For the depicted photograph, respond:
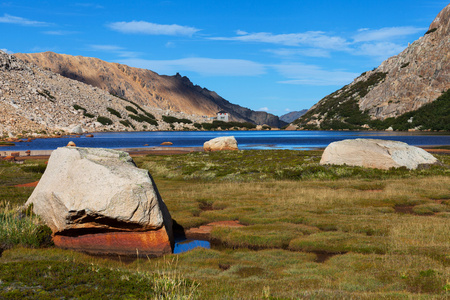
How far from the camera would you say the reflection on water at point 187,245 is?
62.0ft

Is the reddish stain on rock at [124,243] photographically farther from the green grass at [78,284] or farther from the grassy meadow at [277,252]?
the green grass at [78,284]

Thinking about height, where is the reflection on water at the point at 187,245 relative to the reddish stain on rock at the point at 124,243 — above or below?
below

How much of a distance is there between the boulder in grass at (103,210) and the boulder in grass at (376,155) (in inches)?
1250

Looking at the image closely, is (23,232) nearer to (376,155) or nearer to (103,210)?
(103,210)

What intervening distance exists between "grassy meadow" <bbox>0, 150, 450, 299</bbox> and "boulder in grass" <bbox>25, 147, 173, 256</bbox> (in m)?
1.14

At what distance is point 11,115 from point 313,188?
153975 millimetres

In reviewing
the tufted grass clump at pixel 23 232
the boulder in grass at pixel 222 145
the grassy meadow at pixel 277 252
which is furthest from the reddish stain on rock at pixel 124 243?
the boulder in grass at pixel 222 145

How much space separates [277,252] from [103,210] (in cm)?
814

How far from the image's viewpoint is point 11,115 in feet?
507

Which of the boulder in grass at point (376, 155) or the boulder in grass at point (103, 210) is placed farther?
the boulder in grass at point (376, 155)

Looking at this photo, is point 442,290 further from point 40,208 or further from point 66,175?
Answer: point 40,208

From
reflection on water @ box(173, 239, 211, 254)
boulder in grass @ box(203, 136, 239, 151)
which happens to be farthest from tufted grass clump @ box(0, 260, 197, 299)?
boulder in grass @ box(203, 136, 239, 151)

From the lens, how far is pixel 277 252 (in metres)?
17.3

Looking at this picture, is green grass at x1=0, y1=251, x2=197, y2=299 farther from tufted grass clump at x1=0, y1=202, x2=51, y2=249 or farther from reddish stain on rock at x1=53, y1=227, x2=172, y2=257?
tufted grass clump at x1=0, y1=202, x2=51, y2=249
